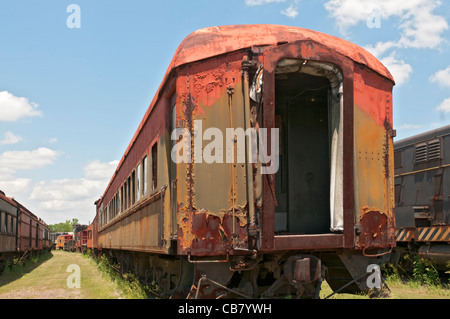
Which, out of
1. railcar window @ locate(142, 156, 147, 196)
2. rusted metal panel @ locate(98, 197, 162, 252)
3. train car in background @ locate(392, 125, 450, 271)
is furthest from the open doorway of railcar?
train car in background @ locate(392, 125, 450, 271)

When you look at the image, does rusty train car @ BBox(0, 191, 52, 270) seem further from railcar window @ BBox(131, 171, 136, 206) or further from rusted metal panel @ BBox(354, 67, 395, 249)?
rusted metal panel @ BBox(354, 67, 395, 249)

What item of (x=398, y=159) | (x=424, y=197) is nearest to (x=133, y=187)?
(x=424, y=197)

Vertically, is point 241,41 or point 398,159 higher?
point 241,41

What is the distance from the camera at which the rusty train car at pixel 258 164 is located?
5449 mm

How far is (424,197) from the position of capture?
12961 mm

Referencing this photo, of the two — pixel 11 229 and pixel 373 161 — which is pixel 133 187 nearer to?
pixel 373 161

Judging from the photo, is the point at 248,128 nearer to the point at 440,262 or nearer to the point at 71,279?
the point at 440,262

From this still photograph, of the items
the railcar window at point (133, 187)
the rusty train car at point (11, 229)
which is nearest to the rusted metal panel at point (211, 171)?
the railcar window at point (133, 187)

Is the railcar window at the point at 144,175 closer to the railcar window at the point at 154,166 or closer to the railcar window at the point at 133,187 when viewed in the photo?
the railcar window at the point at 154,166

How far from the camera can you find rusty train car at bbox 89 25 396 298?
545cm

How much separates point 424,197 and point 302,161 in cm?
740

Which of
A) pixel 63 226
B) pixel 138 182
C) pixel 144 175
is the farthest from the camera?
pixel 63 226

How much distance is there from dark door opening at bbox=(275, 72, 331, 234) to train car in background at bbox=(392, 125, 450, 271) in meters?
6.36
